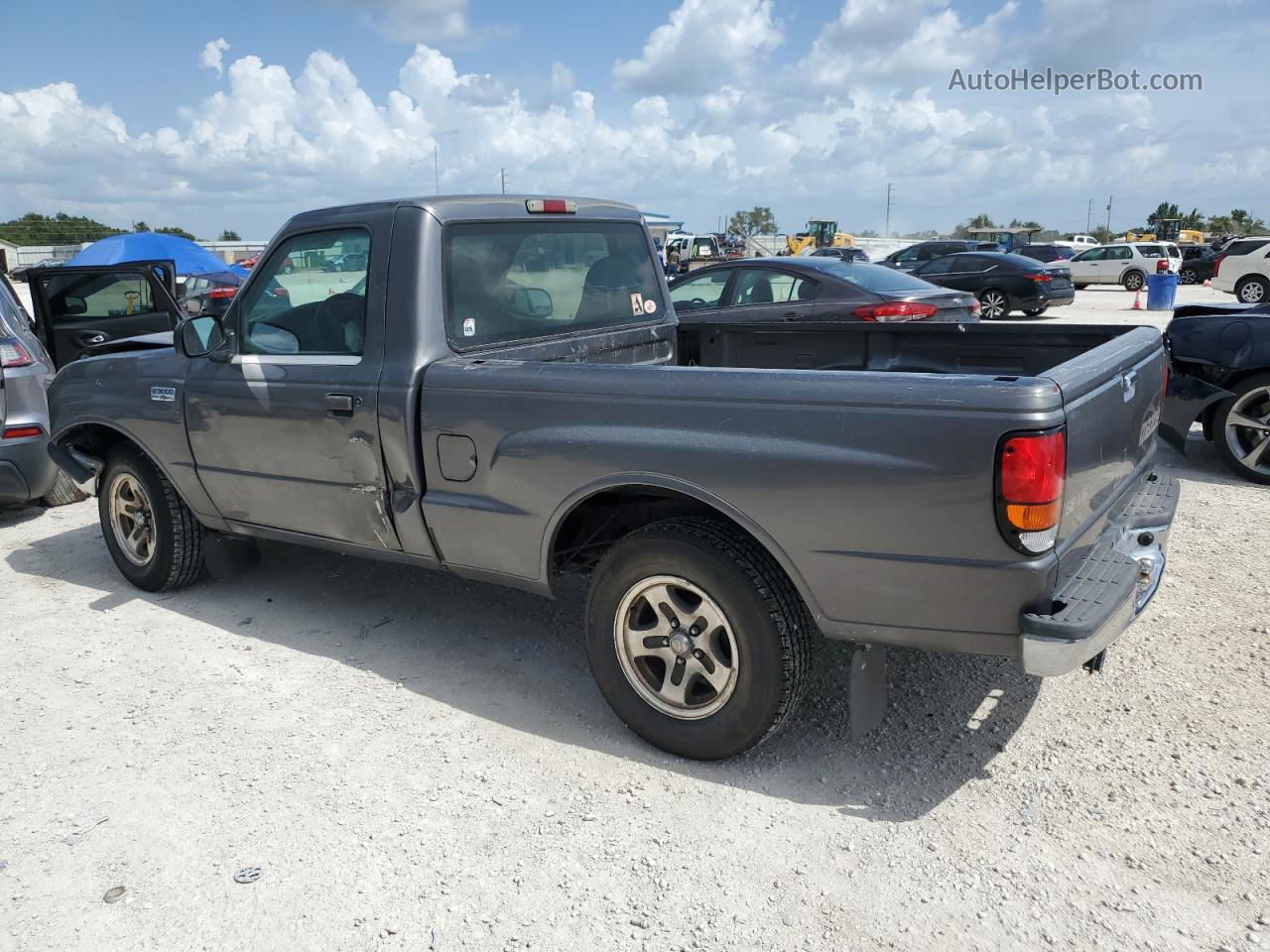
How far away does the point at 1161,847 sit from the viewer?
2717mm

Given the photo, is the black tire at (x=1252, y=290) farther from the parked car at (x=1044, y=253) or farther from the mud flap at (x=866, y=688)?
the mud flap at (x=866, y=688)

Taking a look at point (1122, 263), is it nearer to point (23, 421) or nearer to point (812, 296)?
point (812, 296)

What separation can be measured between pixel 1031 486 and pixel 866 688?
35.4 inches

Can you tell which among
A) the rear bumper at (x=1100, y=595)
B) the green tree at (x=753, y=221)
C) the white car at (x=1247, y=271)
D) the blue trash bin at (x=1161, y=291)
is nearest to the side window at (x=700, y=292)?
the rear bumper at (x=1100, y=595)

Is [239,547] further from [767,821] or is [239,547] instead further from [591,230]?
[767,821]

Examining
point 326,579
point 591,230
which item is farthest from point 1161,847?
point 326,579

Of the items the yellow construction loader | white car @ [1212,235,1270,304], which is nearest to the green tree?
the yellow construction loader

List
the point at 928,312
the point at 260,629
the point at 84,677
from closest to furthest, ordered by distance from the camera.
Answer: the point at 84,677 < the point at 260,629 < the point at 928,312

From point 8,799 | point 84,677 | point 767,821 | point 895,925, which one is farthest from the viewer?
point 84,677

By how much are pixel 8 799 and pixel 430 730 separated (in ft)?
4.61

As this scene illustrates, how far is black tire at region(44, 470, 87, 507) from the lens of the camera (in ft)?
22.8

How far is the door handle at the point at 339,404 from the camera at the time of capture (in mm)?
3681

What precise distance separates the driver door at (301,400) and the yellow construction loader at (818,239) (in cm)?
4573

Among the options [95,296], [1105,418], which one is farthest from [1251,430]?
[95,296]
